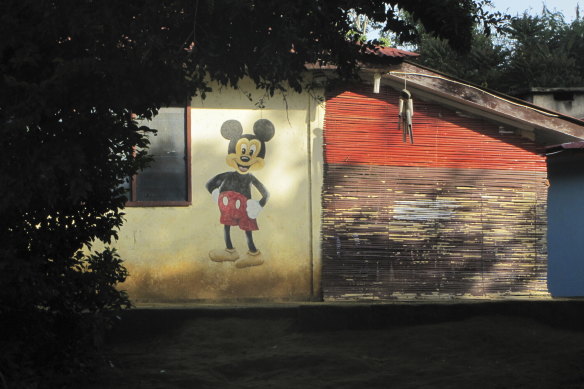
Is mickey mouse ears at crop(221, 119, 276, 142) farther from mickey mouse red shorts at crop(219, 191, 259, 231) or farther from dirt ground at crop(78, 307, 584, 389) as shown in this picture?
dirt ground at crop(78, 307, 584, 389)

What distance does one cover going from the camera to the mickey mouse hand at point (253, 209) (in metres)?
12.5

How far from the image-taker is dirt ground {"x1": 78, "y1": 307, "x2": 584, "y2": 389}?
760 centimetres

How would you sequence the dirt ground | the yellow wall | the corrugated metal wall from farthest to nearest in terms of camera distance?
the corrugated metal wall, the yellow wall, the dirt ground

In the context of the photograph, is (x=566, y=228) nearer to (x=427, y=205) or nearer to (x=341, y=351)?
(x=427, y=205)

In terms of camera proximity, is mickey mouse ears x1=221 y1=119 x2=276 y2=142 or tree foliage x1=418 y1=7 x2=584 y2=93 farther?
tree foliage x1=418 y1=7 x2=584 y2=93

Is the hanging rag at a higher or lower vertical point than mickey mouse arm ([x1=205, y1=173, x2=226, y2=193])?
higher

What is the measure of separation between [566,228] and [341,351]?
30.0 feet

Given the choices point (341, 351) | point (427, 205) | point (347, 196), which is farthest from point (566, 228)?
point (341, 351)

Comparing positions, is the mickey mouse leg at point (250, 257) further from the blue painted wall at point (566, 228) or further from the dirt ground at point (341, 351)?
the blue painted wall at point (566, 228)

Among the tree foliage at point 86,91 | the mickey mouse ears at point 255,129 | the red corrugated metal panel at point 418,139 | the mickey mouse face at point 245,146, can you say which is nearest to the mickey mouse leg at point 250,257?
the mickey mouse face at point 245,146

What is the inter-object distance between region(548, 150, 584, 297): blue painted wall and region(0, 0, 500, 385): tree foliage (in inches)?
416

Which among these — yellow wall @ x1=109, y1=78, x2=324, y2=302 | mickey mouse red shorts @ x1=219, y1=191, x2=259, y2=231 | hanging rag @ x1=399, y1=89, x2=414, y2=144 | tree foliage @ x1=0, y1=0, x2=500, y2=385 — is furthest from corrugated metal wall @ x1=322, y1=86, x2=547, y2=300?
tree foliage @ x1=0, y1=0, x2=500, y2=385

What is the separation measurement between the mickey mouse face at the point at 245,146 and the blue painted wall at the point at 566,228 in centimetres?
660

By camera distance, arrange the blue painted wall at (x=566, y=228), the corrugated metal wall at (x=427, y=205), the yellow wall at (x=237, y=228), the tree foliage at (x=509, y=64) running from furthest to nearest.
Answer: the tree foliage at (x=509, y=64) → the blue painted wall at (x=566, y=228) → the corrugated metal wall at (x=427, y=205) → the yellow wall at (x=237, y=228)
